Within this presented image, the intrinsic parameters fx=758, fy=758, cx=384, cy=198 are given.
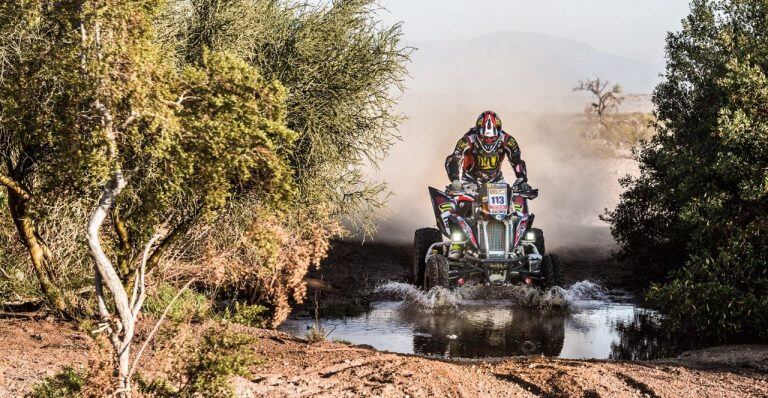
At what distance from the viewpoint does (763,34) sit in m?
16.6

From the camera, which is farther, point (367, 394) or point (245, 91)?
point (367, 394)

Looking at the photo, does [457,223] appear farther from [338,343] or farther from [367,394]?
[367,394]

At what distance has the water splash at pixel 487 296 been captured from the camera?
18141mm

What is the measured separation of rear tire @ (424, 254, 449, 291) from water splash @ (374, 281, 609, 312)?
179 mm

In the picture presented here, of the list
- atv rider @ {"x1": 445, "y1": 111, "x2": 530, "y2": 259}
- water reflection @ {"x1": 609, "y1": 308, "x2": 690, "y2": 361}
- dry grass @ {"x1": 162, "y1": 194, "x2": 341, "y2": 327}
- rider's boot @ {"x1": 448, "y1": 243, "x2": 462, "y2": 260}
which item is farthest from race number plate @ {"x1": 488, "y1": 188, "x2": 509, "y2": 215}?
dry grass @ {"x1": 162, "y1": 194, "x2": 341, "y2": 327}

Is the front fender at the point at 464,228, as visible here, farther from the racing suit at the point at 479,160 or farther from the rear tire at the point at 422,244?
the rear tire at the point at 422,244

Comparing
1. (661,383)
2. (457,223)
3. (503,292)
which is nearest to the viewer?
(661,383)

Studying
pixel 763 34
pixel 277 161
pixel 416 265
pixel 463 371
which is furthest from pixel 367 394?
pixel 763 34

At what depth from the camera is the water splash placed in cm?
1814

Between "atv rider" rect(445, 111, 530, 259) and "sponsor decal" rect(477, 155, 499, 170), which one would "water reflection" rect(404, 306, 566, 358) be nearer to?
"atv rider" rect(445, 111, 530, 259)

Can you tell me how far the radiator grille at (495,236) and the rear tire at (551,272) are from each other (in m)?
1.18

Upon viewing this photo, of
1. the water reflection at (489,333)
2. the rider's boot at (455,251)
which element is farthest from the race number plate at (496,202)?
the water reflection at (489,333)

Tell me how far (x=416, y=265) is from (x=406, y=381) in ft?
35.9

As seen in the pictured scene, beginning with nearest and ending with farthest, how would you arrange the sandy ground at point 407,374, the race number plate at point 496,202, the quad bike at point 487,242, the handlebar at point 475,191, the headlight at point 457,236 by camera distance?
the sandy ground at point 407,374
the quad bike at point 487,242
the race number plate at point 496,202
the headlight at point 457,236
the handlebar at point 475,191
